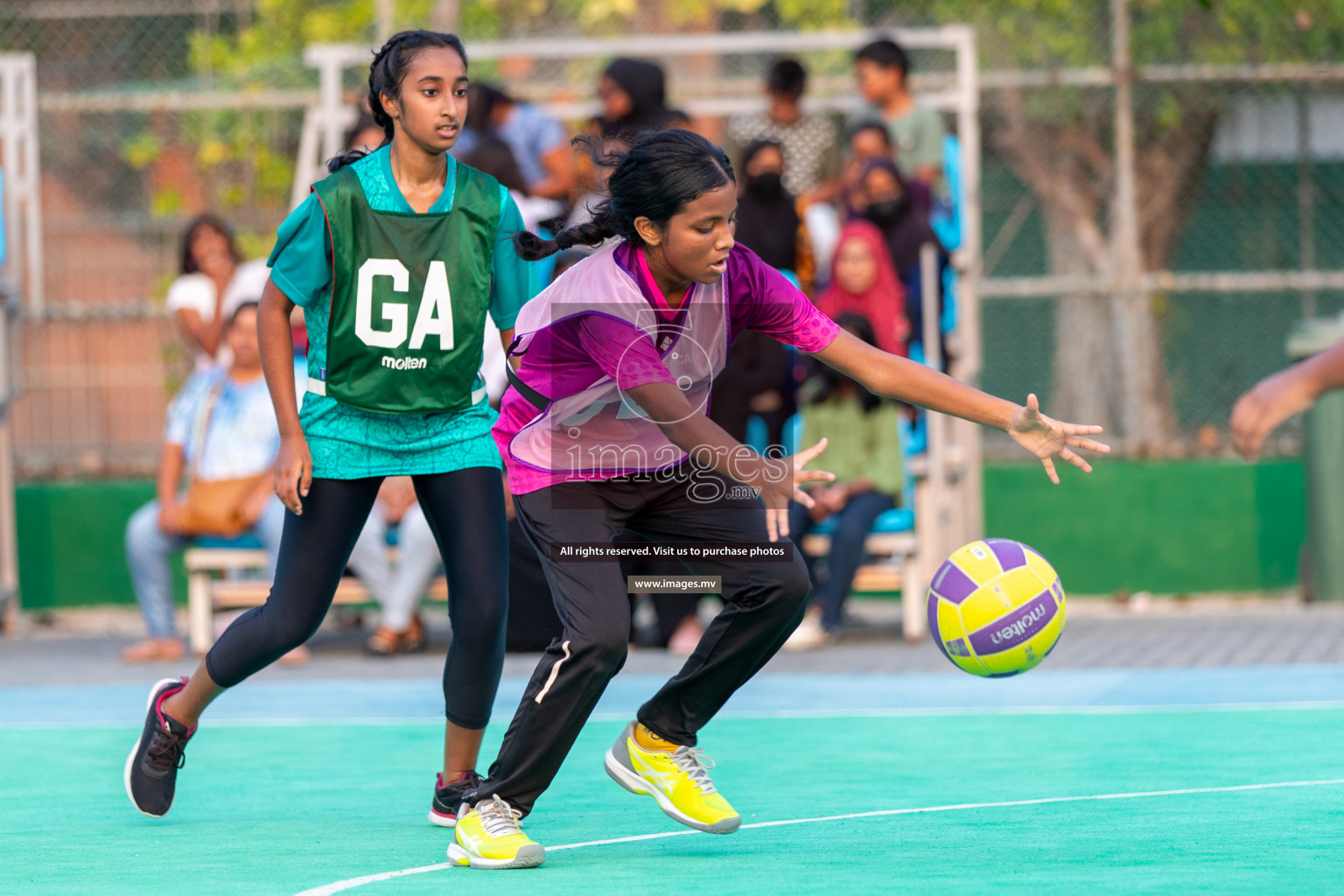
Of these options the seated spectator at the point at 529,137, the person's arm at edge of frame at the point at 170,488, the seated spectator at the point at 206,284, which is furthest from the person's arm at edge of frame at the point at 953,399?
the seated spectator at the point at 206,284

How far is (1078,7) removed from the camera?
37.3 feet

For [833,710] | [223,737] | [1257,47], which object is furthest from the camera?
[1257,47]

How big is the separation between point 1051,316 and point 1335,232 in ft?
6.15

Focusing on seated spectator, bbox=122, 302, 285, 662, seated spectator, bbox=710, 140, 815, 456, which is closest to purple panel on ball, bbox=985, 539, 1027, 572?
seated spectator, bbox=710, 140, 815, 456

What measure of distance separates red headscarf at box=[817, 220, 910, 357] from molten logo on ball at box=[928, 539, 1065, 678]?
4.35 m

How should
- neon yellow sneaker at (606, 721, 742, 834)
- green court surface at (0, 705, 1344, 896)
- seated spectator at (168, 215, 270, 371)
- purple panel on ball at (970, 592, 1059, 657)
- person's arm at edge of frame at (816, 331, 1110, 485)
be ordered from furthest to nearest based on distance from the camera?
seated spectator at (168, 215, 270, 371) < purple panel on ball at (970, 592, 1059, 657) < neon yellow sneaker at (606, 721, 742, 834) < person's arm at edge of frame at (816, 331, 1110, 485) < green court surface at (0, 705, 1344, 896)

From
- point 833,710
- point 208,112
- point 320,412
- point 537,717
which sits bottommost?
point 833,710

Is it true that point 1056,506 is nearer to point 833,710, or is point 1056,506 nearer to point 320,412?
point 833,710

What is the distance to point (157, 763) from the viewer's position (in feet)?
17.5

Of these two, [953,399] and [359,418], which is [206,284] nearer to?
[359,418]

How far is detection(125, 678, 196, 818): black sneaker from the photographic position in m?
5.29

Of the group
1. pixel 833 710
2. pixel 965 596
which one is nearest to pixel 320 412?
pixel 965 596

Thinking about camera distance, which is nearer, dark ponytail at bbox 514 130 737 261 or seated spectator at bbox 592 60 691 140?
dark ponytail at bbox 514 130 737 261

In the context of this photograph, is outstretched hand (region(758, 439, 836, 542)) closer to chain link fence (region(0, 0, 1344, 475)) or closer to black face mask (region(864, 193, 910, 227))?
black face mask (region(864, 193, 910, 227))
